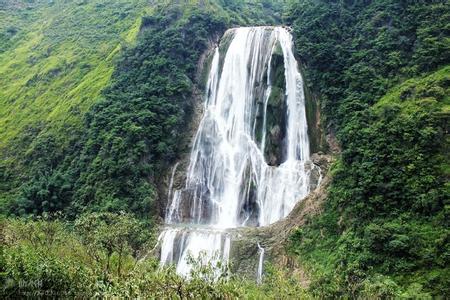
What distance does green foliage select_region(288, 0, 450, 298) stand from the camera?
1103 inches

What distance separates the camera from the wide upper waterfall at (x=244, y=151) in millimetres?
40219

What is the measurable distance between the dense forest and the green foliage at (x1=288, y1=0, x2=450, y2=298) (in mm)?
111

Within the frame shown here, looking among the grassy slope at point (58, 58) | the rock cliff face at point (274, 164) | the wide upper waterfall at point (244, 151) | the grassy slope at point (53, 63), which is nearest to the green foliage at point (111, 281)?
the rock cliff face at point (274, 164)

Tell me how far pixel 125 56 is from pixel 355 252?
123 feet

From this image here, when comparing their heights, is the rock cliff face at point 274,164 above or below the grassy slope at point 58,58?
below

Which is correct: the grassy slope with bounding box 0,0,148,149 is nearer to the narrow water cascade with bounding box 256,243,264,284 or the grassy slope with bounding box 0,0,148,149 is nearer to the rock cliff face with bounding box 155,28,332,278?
the rock cliff face with bounding box 155,28,332,278

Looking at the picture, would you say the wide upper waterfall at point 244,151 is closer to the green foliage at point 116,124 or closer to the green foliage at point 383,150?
the green foliage at point 116,124

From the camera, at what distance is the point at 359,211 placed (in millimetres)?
32781

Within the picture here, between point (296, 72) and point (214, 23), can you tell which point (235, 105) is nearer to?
point (296, 72)

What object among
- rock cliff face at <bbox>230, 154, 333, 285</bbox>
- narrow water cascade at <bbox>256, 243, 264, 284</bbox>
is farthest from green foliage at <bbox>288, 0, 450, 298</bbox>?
narrow water cascade at <bbox>256, 243, 264, 284</bbox>

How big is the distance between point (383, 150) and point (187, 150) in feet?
65.5

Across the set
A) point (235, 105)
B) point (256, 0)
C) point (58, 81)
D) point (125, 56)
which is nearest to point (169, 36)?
point (125, 56)

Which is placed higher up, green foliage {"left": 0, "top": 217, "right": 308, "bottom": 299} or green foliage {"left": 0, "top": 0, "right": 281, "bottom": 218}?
green foliage {"left": 0, "top": 0, "right": 281, "bottom": 218}

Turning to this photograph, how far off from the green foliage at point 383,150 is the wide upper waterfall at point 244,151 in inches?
129
